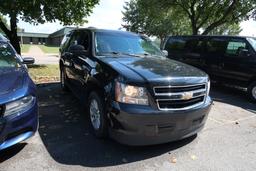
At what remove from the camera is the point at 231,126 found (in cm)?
546

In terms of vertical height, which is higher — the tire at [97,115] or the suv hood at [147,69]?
the suv hood at [147,69]

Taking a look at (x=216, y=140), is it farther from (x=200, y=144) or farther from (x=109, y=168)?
(x=109, y=168)

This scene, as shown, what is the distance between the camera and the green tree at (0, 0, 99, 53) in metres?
11.5

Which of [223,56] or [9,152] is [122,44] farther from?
[223,56]

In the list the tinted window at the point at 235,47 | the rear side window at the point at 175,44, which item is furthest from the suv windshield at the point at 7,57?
the rear side window at the point at 175,44

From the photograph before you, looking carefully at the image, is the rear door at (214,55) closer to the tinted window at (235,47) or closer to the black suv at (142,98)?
the tinted window at (235,47)

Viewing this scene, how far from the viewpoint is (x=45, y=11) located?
41.7ft

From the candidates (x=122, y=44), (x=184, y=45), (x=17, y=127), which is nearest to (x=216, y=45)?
(x=184, y=45)

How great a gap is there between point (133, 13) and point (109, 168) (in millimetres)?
45953

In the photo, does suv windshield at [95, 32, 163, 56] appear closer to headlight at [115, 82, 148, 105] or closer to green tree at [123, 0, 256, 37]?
headlight at [115, 82, 148, 105]

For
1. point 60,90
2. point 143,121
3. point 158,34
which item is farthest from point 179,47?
point 158,34

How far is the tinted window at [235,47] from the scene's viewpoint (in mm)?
8148

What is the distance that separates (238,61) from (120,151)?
5.74 m

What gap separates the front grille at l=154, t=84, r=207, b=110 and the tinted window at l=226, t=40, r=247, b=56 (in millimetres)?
4856
